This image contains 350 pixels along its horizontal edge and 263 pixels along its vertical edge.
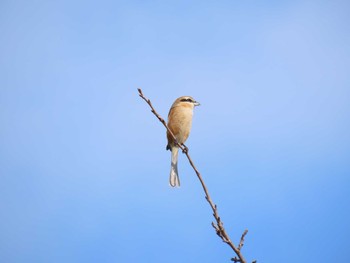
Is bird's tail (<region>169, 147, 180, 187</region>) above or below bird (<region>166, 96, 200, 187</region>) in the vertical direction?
Answer: below

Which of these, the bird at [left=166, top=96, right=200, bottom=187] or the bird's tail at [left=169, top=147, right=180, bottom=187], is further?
the bird at [left=166, top=96, right=200, bottom=187]

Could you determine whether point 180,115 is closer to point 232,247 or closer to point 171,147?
point 171,147

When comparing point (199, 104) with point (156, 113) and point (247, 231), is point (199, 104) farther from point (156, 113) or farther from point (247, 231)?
point (247, 231)

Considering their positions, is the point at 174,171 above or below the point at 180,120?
below

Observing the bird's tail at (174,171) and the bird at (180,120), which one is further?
the bird at (180,120)

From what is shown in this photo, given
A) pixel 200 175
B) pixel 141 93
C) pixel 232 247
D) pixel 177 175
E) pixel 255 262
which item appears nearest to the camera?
pixel 232 247

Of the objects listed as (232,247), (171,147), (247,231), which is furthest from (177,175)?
(232,247)

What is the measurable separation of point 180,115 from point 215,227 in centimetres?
→ 391

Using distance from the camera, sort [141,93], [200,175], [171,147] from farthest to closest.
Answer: [171,147] < [141,93] < [200,175]

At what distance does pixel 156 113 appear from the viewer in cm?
359

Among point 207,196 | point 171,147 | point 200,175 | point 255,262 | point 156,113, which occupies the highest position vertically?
point 171,147

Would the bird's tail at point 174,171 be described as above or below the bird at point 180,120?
below

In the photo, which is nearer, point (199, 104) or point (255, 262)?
point (255, 262)

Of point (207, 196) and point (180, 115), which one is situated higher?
point (180, 115)
